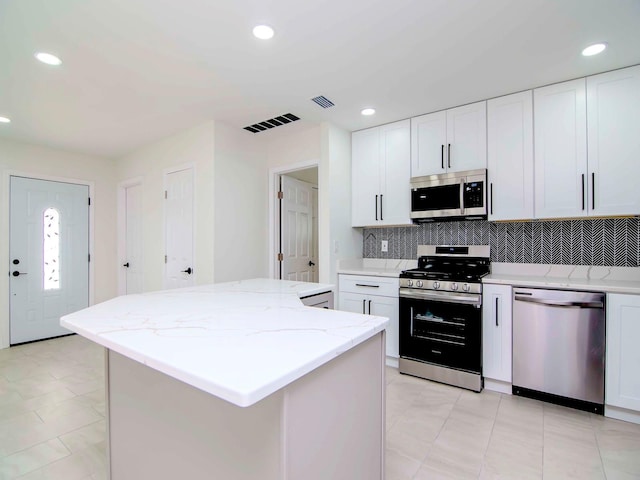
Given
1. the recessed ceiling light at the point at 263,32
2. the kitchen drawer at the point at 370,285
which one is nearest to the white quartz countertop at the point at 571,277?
the kitchen drawer at the point at 370,285

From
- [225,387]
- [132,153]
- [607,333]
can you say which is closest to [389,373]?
[607,333]

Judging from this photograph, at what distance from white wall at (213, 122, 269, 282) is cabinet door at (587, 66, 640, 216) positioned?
10.7ft

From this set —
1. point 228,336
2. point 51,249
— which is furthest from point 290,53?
point 51,249

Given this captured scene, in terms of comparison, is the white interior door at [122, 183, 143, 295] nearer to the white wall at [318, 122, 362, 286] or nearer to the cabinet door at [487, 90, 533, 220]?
the white wall at [318, 122, 362, 286]

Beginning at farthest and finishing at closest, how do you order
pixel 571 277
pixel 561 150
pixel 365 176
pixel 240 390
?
pixel 365 176 → pixel 571 277 → pixel 561 150 → pixel 240 390

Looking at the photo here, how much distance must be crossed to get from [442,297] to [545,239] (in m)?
1.12

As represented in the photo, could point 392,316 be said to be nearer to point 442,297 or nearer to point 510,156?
point 442,297

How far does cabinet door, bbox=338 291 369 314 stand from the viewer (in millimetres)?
3326

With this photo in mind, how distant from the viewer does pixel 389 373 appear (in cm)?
305

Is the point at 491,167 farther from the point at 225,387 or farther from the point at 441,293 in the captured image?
the point at 225,387

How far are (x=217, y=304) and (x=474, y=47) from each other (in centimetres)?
236

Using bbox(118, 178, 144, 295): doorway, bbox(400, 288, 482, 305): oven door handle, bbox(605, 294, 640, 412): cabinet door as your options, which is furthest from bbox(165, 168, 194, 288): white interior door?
bbox(605, 294, 640, 412): cabinet door

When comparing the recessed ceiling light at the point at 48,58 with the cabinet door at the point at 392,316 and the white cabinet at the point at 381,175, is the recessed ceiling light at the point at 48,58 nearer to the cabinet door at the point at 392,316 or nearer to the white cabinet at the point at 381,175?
the white cabinet at the point at 381,175

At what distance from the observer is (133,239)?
4.64 m
